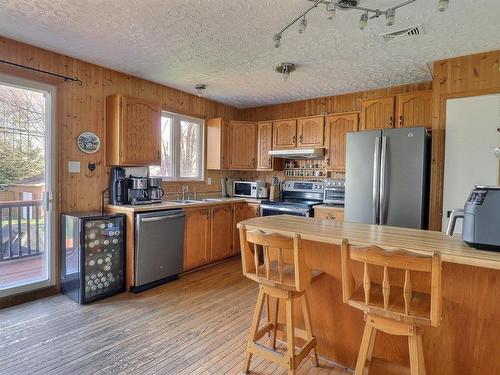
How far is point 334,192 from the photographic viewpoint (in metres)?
4.31

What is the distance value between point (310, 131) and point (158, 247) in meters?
2.78

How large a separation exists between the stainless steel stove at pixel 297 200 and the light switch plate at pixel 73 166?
2.51 m

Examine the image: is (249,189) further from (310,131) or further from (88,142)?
(88,142)

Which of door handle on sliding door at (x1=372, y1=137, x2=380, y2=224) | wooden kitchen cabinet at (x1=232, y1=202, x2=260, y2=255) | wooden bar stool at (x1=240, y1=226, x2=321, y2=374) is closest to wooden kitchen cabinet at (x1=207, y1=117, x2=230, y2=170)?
wooden kitchen cabinet at (x1=232, y1=202, x2=260, y2=255)

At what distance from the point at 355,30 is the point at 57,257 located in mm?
3699

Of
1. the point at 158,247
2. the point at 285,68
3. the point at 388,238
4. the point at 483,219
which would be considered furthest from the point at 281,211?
the point at 483,219

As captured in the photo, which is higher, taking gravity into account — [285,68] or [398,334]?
[285,68]

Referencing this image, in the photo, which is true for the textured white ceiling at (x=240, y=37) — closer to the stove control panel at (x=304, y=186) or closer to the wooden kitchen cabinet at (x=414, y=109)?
the wooden kitchen cabinet at (x=414, y=109)

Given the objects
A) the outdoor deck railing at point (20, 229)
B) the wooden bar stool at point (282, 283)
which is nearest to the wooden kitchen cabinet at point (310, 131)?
the wooden bar stool at point (282, 283)

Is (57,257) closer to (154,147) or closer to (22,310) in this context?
(22,310)

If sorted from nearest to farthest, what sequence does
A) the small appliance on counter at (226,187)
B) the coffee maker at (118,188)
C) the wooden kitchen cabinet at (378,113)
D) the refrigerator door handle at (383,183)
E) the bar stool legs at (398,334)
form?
the bar stool legs at (398,334) < the refrigerator door handle at (383,183) < the coffee maker at (118,188) < the wooden kitchen cabinet at (378,113) < the small appliance on counter at (226,187)

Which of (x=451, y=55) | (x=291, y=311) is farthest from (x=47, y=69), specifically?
(x=451, y=55)

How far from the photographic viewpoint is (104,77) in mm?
3520

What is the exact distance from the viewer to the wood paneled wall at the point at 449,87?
2.85m
